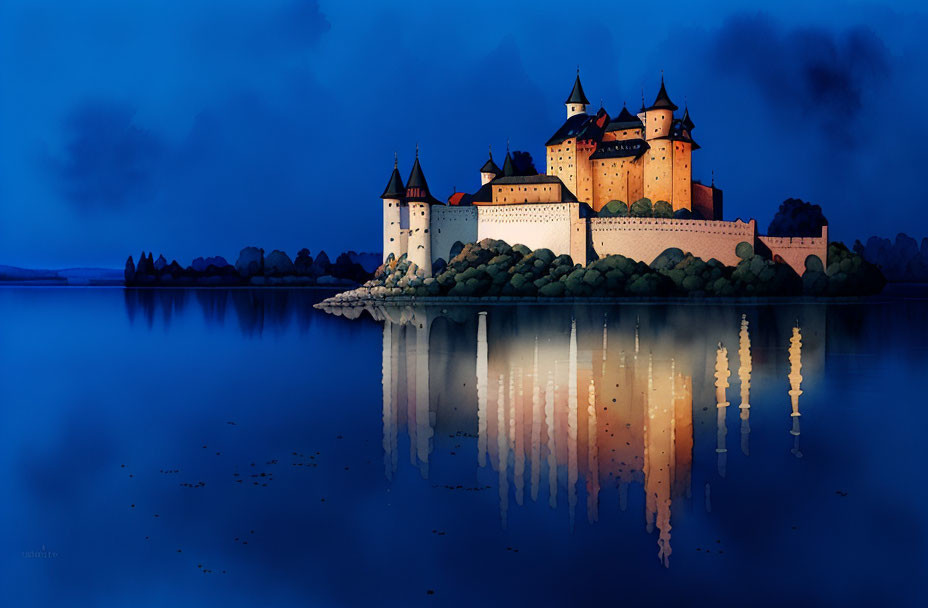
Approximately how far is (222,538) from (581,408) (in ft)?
22.9

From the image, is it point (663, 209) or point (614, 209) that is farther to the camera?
point (614, 209)

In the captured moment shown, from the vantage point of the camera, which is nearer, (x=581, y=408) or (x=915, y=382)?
(x=581, y=408)

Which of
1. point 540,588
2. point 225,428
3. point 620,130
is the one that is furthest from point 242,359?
point 620,130

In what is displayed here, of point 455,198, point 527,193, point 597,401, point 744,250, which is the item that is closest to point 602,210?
point 527,193

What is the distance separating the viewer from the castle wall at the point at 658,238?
5297 cm

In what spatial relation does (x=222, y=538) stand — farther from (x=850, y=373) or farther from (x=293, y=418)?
(x=850, y=373)

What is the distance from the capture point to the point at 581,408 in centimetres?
1330

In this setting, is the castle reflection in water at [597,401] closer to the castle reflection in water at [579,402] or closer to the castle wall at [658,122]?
the castle reflection in water at [579,402]

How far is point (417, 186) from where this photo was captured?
2151 inches

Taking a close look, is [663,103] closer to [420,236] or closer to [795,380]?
[420,236]

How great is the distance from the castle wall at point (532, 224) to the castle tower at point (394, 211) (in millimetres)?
5268

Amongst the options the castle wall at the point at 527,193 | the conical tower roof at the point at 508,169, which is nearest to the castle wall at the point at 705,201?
the castle wall at the point at 527,193

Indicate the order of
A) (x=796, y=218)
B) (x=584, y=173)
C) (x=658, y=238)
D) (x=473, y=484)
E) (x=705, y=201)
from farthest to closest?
(x=796, y=218), (x=584, y=173), (x=705, y=201), (x=658, y=238), (x=473, y=484)

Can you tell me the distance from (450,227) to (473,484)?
47.2 m
